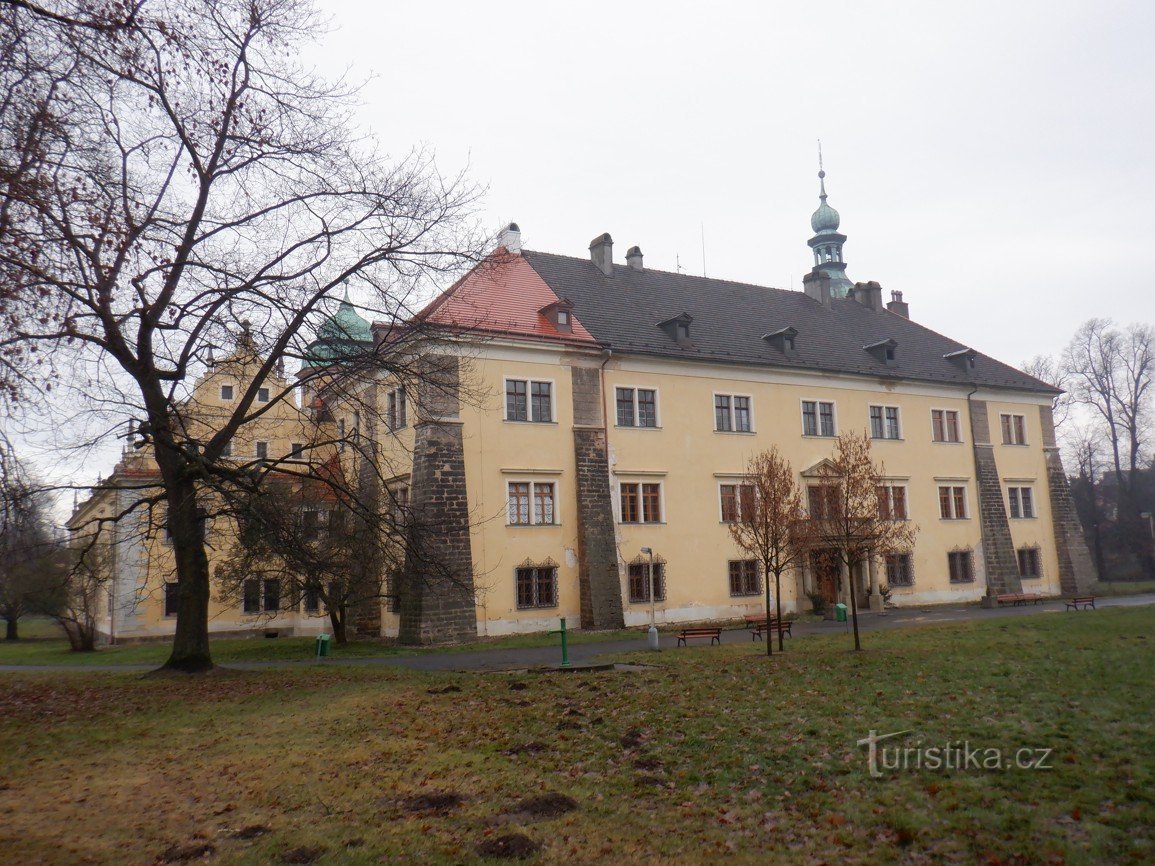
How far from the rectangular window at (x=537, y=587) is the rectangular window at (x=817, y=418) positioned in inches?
482

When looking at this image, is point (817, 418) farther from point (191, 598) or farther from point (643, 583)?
point (191, 598)

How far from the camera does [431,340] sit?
15031 millimetres

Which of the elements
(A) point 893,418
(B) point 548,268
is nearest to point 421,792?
(B) point 548,268

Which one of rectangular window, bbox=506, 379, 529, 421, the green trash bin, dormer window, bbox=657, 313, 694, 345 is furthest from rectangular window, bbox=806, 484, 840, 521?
dormer window, bbox=657, 313, 694, 345

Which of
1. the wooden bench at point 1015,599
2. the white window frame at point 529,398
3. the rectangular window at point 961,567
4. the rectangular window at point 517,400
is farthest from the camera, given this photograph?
the rectangular window at point 961,567

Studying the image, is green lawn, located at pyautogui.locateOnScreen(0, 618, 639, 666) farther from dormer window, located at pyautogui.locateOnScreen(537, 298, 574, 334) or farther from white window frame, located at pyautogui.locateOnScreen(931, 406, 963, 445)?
white window frame, located at pyautogui.locateOnScreen(931, 406, 963, 445)

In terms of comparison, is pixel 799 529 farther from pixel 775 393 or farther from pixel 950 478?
pixel 950 478

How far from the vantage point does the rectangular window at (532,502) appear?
2706 cm

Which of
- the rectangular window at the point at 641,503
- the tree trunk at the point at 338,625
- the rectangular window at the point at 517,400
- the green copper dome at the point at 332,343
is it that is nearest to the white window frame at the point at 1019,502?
the rectangular window at the point at 641,503

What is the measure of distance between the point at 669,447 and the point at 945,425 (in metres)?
14.6

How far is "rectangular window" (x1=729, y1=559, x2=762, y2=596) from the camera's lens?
1207 inches

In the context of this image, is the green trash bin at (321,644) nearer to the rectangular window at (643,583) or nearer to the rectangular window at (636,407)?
the rectangular window at (643,583)

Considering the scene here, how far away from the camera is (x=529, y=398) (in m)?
27.7

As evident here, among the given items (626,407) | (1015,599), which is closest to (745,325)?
(626,407)
